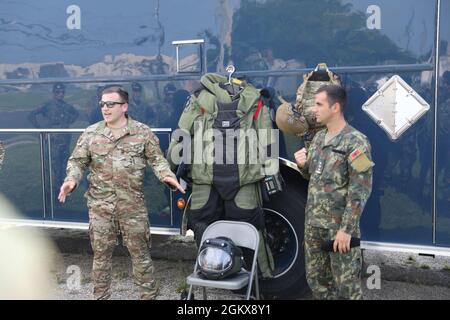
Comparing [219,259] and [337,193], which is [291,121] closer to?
[337,193]

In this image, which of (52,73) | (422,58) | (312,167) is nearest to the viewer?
(312,167)

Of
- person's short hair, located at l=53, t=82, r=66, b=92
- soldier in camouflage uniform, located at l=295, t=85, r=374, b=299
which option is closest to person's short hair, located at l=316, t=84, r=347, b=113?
soldier in camouflage uniform, located at l=295, t=85, r=374, b=299

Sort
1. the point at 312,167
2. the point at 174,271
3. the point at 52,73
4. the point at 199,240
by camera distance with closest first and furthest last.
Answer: the point at 312,167, the point at 199,240, the point at 52,73, the point at 174,271

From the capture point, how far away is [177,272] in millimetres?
5164

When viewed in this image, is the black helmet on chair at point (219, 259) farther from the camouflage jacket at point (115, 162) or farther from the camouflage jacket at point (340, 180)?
the camouflage jacket at point (115, 162)

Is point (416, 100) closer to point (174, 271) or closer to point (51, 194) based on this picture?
point (174, 271)

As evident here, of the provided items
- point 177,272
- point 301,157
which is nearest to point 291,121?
point 301,157

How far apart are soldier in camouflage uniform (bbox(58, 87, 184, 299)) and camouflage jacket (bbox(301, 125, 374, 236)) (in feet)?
3.29

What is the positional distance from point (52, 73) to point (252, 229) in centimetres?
232

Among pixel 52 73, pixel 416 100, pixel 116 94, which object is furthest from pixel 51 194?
pixel 416 100

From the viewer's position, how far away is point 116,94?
3914 mm

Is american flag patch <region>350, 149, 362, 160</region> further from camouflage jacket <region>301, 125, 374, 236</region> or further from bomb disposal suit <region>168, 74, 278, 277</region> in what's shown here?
bomb disposal suit <region>168, 74, 278, 277</region>

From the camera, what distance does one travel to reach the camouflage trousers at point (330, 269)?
11.1 ft

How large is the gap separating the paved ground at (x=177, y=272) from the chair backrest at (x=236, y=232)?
888 mm
